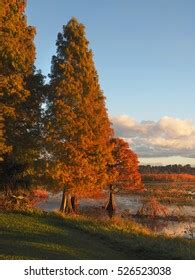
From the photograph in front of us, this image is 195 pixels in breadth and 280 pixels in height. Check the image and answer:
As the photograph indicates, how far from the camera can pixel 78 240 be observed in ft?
76.4

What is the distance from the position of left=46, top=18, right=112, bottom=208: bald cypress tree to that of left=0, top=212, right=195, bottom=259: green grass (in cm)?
445

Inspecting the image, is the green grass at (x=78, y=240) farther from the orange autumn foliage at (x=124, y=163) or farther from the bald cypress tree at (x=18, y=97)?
the orange autumn foliage at (x=124, y=163)

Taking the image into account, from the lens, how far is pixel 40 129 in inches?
1368

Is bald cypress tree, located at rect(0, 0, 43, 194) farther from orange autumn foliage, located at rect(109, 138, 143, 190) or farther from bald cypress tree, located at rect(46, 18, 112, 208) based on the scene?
orange autumn foliage, located at rect(109, 138, 143, 190)

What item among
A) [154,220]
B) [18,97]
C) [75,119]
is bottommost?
[154,220]

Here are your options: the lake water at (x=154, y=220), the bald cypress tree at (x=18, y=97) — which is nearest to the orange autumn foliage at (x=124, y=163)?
the lake water at (x=154, y=220)

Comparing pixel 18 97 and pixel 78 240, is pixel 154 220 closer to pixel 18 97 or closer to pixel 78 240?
pixel 18 97

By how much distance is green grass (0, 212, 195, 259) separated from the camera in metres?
19.3

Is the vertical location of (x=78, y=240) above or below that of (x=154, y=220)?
above

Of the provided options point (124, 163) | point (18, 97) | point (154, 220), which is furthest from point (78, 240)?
point (124, 163)

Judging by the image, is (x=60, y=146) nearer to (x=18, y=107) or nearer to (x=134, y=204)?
(x=18, y=107)

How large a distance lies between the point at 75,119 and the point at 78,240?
12.9 meters

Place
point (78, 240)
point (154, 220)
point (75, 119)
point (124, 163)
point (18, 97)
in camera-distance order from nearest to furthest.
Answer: point (78, 240)
point (18, 97)
point (75, 119)
point (154, 220)
point (124, 163)
